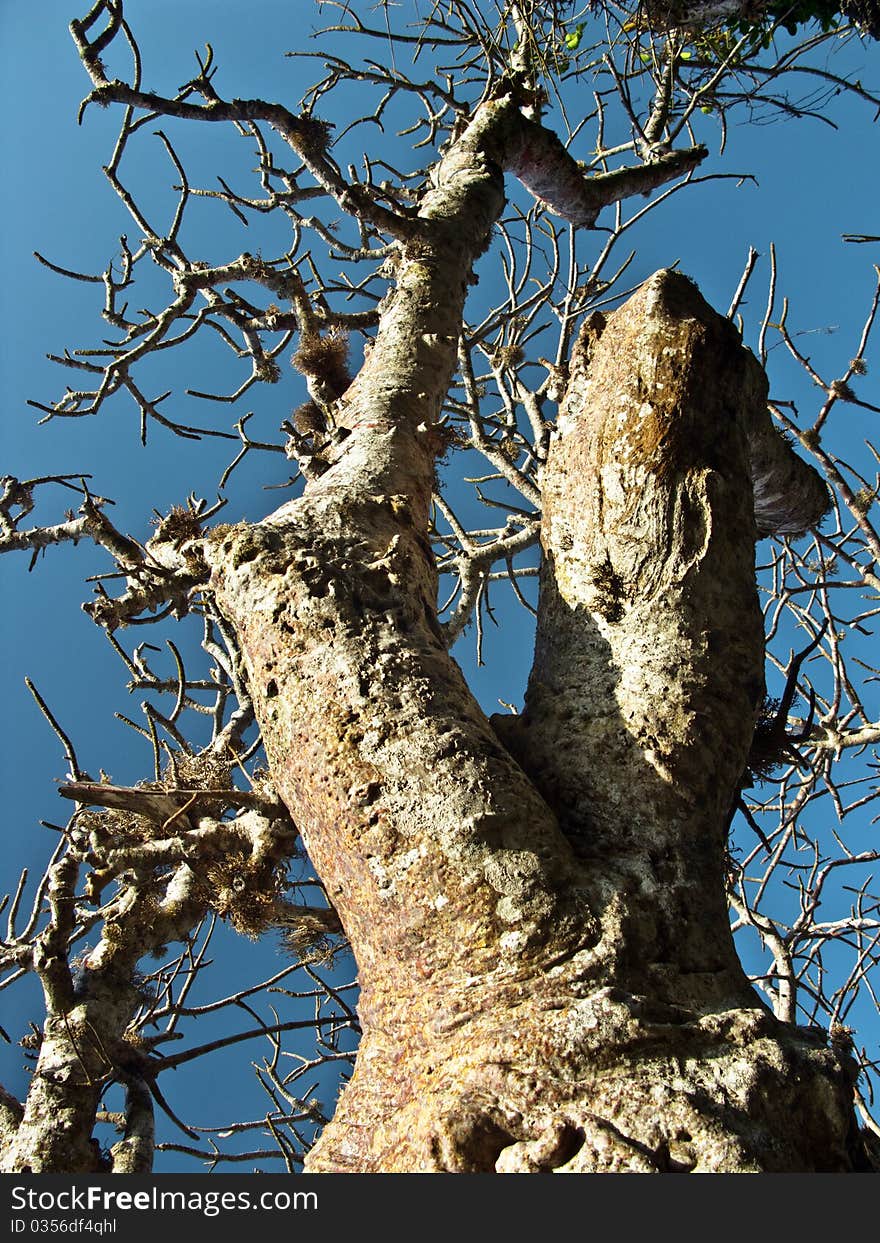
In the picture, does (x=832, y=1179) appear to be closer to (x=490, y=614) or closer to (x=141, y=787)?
(x=141, y=787)

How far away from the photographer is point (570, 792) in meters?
1.70

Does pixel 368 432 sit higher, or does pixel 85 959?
pixel 368 432

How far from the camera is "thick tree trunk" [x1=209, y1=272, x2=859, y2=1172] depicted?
1.24 m

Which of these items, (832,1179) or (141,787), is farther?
(141,787)

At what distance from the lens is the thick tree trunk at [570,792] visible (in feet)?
4.07

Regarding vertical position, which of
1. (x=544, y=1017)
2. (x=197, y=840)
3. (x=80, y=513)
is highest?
(x=80, y=513)

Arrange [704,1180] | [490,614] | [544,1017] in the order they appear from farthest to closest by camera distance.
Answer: [490,614], [544,1017], [704,1180]

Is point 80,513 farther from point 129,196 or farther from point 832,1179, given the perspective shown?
point 832,1179

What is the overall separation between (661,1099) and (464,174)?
3424 millimetres

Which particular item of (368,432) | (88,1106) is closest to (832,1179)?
(368,432)

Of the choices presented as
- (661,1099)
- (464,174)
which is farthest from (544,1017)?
(464,174)

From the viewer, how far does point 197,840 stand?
2100 mm

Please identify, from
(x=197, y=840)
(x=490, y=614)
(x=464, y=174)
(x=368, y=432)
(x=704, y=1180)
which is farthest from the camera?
(x=490, y=614)

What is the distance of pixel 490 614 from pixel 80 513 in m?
2.20
